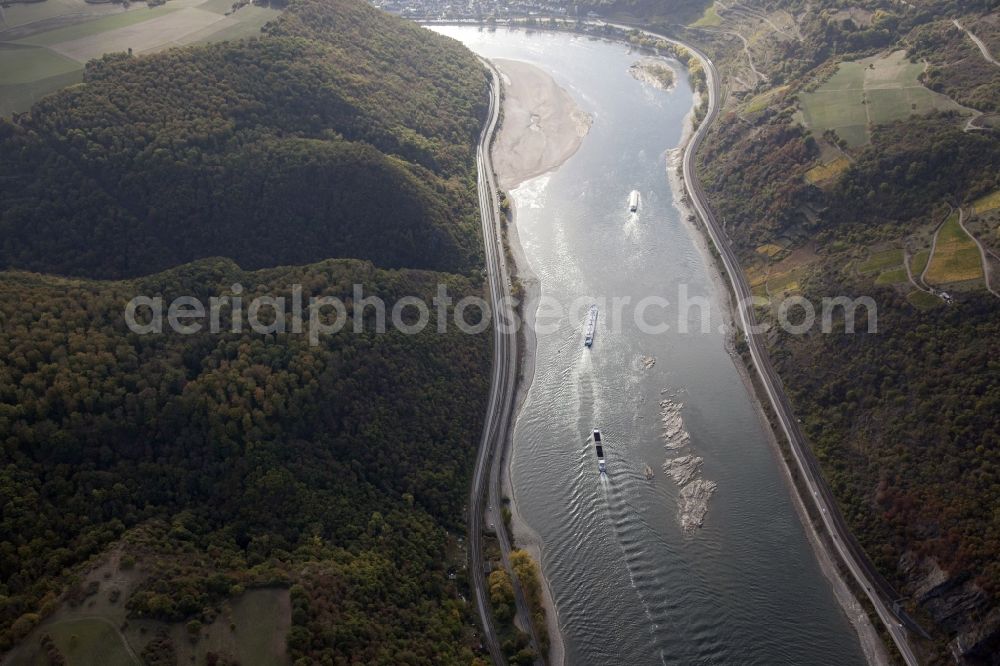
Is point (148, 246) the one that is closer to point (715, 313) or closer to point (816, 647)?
point (715, 313)

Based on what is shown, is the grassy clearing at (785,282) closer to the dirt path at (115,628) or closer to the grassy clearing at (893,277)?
the grassy clearing at (893,277)

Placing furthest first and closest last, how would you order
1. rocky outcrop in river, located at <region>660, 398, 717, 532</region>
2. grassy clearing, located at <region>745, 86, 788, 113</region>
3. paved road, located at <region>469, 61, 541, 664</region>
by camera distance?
1. grassy clearing, located at <region>745, 86, 788, 113</region>
2. rocky outcrop in river, located at <region>660, 398, 717, 532</region>
3. paved road, located at <region>469, 61, 541, 664</region>

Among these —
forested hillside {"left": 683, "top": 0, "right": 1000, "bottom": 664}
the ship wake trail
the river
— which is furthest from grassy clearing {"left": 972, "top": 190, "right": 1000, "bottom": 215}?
the ship wake trail

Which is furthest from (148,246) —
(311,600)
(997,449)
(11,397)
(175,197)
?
(997,449)

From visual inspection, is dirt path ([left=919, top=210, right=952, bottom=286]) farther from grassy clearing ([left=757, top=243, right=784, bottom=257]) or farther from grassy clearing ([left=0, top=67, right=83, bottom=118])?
grassy clearing ([left=0, top=67, right=83, bottom=118])

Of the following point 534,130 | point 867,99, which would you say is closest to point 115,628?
point 534,130

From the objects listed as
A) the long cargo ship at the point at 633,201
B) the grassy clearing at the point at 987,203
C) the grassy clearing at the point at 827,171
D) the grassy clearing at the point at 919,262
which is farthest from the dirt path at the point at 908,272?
the long cargo ship at the point at 633,201

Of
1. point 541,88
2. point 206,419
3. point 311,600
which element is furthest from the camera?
point 541,88

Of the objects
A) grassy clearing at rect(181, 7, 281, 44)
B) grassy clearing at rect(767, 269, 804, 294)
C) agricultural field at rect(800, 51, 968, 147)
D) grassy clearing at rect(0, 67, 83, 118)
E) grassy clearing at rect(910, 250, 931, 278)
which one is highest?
grassy clearing at rect(181, 7, 281, 44)
